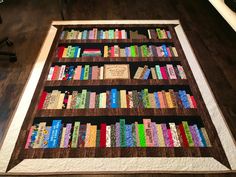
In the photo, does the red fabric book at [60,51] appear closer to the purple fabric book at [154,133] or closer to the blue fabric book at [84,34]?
the blue fabric book at [84,34]

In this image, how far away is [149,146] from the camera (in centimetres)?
156

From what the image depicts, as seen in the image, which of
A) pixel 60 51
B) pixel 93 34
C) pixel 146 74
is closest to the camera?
pixel 146 74

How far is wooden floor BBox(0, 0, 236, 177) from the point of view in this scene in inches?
77.0

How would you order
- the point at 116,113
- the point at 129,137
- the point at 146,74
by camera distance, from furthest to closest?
the point at 146,74, the point at 116,113, the point at 129,137

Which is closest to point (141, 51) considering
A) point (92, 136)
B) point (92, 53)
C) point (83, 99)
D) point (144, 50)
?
point (144, 50)

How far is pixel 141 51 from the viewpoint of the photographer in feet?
7.65

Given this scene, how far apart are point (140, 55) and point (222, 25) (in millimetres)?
1236

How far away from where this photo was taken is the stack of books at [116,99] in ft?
5.95

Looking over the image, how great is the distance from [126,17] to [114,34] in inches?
18.7

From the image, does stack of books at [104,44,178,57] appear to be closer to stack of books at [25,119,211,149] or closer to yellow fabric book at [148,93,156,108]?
yellow fabric book at [148,93,156,108]

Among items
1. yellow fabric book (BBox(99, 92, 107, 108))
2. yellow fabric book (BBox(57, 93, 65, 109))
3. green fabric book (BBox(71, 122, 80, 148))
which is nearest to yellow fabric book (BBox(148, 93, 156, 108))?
yellow fabric book (BBox(99, 92, 107, 108))

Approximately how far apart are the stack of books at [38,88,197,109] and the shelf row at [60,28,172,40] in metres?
0.82

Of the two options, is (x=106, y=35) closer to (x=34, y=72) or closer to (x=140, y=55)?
(x=140, y=55)

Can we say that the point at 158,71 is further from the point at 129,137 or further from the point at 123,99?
the point at 129,137
